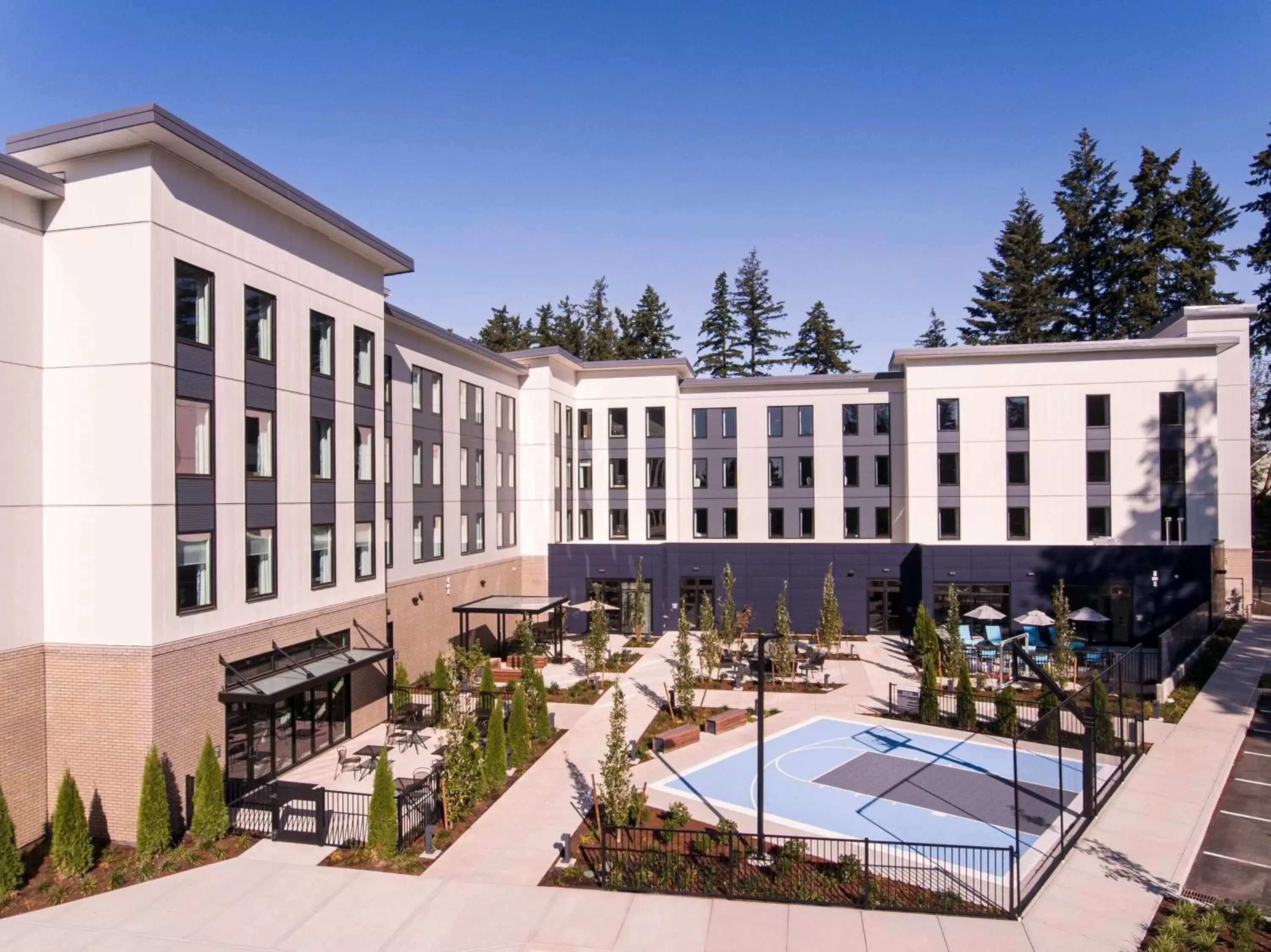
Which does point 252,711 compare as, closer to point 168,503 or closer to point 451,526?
point 168,503

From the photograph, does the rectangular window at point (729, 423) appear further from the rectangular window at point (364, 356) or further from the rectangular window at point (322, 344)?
the rectangular window at point (322, 344)

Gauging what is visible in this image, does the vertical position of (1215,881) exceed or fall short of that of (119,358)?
it falls short

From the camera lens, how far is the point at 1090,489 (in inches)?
1353

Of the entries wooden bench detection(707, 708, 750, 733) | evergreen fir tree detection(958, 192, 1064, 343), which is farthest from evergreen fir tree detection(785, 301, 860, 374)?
wooden bench detection(707, 708, 750, 733)

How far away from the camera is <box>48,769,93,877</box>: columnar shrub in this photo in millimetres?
13914

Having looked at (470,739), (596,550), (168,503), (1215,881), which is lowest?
(1215,881)

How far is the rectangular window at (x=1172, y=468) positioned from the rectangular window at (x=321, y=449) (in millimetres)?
33549

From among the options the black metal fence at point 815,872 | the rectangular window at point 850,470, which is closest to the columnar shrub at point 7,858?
the black metal fence at point 815,872

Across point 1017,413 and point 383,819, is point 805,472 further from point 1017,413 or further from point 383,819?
point 383,819

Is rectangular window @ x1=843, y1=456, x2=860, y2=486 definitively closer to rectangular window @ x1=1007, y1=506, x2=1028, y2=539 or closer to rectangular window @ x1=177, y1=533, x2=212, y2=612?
rectangular window @ x1=1007, y1=506, x2=1028, y2=539

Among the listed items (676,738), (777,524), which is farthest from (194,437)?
(777,524)

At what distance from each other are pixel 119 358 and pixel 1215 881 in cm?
2253

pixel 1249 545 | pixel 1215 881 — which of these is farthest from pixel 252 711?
pixel 1249 545

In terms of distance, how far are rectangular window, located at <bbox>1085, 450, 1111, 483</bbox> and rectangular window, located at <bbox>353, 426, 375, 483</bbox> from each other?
29673 mm
